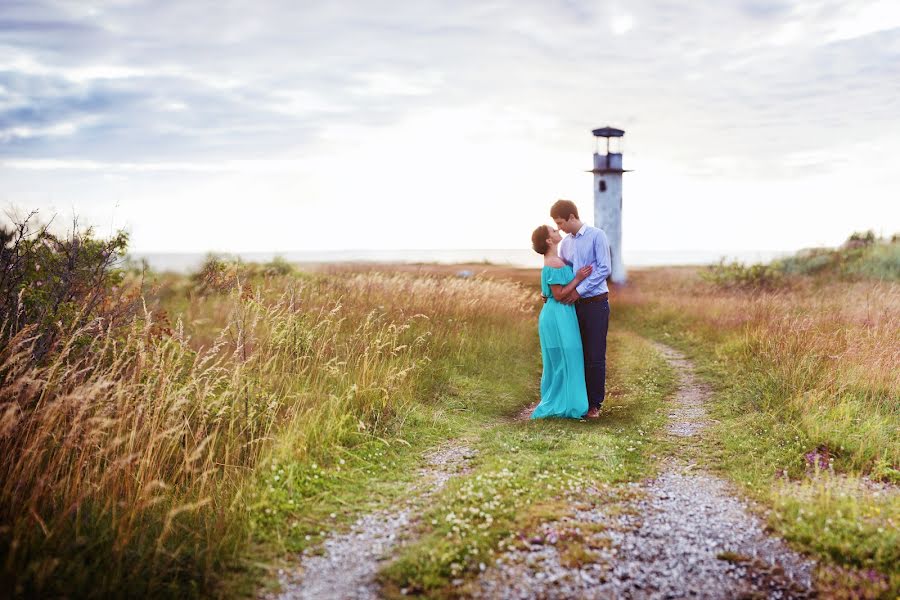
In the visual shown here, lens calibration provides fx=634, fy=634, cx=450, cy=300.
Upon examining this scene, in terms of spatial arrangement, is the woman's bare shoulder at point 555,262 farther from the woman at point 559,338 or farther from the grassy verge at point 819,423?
the grassy verge at point 819,423

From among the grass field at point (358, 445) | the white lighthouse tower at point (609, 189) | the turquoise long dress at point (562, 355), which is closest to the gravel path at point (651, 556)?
the grass field at point (358, 445)

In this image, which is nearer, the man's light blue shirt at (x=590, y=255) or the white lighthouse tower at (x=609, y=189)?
the man's light blue shirt at (x=590, y=255)

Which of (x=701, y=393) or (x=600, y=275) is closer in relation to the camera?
(x=600, y=275)

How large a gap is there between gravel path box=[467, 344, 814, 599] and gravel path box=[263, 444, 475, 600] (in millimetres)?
779

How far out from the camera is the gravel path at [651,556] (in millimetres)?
4000

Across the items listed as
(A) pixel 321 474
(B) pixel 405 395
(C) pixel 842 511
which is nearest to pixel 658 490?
(C) pixel 842 511

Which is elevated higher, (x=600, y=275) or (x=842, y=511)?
(x=600, y=275)

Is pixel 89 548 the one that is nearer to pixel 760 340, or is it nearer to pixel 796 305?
pixel 760 340

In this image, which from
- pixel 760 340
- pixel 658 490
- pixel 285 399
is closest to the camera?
pixel 658 490

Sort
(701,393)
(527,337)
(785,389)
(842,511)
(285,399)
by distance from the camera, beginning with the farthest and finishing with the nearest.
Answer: (527,337) < (701,393) < (785,389) < (285,399) < (842,511)

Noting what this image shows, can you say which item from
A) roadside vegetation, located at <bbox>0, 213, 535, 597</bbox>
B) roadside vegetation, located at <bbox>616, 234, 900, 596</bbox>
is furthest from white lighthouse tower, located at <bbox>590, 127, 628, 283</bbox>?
roadside vegetation, located at <bbox>0, 213, 535, 597</bbox>

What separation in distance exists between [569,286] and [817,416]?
123 inches

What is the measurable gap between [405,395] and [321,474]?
2591 millimetres

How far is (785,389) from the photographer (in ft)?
27.1
